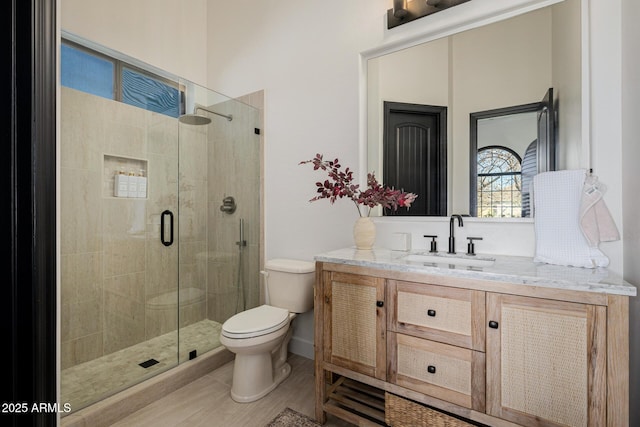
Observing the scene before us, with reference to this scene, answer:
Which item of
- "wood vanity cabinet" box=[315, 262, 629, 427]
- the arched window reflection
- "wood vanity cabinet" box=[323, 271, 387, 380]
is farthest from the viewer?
the arched window reflection

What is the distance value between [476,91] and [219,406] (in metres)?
2.36

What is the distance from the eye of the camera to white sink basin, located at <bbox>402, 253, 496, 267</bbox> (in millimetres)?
1463

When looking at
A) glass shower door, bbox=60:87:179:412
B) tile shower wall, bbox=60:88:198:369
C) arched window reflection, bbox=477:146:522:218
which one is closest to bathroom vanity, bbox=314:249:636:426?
arched window reflection, bbox=477:146:522:218

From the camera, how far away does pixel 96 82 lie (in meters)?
2.12

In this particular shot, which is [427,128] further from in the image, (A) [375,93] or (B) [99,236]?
(B) [99,236]

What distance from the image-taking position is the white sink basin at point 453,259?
1463 millimetres

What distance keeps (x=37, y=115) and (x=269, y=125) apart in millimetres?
1617

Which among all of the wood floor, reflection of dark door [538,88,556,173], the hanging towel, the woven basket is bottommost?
the wood floor

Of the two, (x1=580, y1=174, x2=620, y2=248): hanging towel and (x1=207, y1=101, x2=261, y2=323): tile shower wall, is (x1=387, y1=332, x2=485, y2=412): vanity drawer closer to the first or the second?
(x1=580, y1=174, x2=620, y2=248): hanging towel

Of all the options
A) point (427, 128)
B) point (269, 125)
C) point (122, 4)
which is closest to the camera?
point (427, 128)

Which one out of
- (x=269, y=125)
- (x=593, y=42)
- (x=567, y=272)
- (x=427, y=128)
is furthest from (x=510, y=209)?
(x=269, y=125)

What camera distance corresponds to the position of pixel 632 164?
3.88ft

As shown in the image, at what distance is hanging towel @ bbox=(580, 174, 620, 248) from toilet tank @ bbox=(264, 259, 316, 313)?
1.43m

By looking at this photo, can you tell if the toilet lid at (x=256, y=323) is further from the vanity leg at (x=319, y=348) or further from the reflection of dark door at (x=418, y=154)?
the reflection of dark door at (x=418, y=154)
